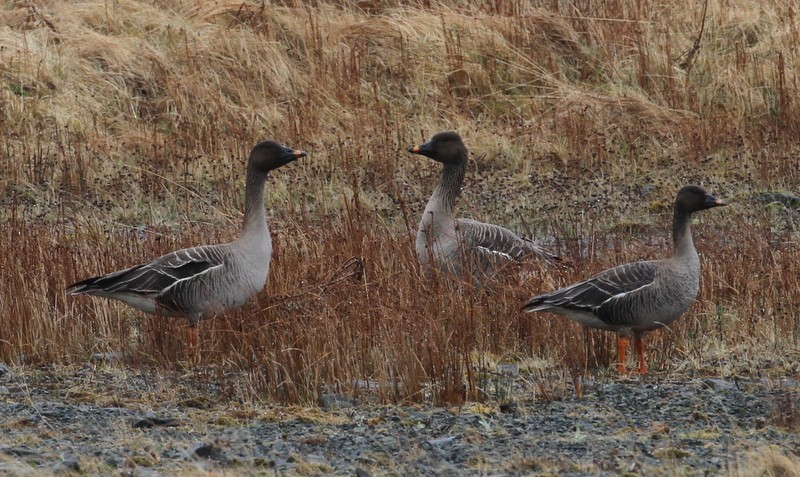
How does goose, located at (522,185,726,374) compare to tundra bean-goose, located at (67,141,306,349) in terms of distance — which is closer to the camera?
goose, located at (522,185,726,374)

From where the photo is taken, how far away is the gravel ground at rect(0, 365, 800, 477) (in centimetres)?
617

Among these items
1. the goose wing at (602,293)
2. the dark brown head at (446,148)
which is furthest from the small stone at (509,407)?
the dark brown head at (446,148)

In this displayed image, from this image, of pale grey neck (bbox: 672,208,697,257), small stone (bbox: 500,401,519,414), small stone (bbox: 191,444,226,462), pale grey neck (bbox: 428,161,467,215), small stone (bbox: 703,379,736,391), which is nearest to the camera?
small stone (bbox: 191,444,226,462)

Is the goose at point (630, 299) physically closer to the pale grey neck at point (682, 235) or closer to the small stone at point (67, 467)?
the pale grey neck at point (682, 235)

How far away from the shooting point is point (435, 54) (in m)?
17.5

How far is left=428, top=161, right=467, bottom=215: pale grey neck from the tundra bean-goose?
1.88m

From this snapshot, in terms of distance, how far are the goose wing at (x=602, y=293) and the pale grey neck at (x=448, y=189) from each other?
2337mm

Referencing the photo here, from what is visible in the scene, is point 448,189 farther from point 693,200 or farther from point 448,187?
point 693,200

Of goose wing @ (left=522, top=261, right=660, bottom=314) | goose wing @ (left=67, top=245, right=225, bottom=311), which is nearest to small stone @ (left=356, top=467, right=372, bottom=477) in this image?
goose wing @ (left=522, top=261, right=660, bottom=314)

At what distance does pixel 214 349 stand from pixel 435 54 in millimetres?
9701

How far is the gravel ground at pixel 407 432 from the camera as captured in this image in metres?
6.17

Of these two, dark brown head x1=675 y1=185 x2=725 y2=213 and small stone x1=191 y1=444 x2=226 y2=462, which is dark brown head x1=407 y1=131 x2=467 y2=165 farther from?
small stone x1=191 y1=444 x2=226 y2=462

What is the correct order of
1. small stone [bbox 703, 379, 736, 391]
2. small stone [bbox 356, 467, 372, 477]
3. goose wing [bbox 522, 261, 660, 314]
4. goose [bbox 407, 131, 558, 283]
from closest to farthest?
small stone [bbox 356, 467, 372, 477]
small stone [bbox 703, 379, 736, 391]
goose wing [bbox 522, 261, 660, 314]
goose [bbox 407, 131, 558, 283]

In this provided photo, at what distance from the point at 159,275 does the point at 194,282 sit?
253 millimetres
